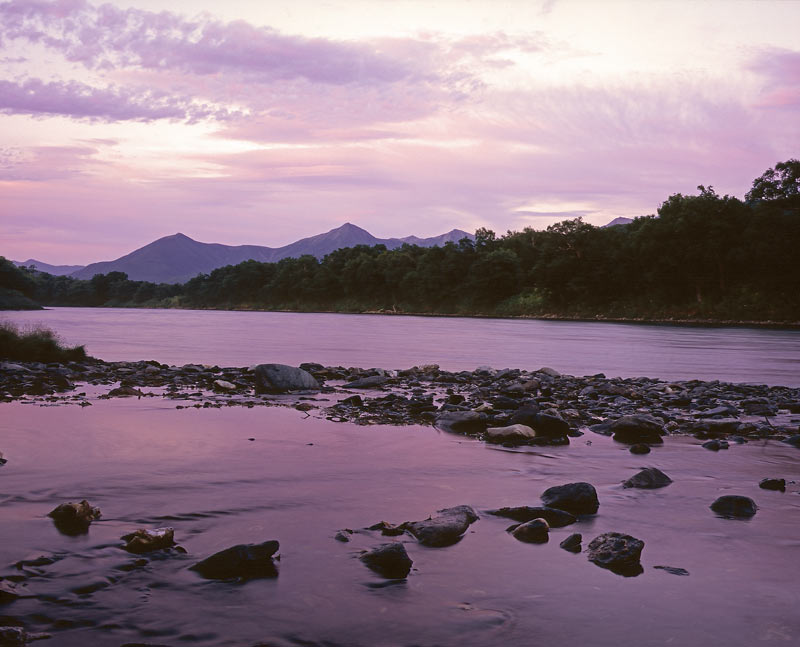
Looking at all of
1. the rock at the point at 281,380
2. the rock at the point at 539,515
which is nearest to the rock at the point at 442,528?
the rock at the point at 539,515

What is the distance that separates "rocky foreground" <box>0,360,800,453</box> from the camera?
14134 millimetres

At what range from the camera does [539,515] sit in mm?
8203

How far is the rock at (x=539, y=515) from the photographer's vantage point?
808 cm

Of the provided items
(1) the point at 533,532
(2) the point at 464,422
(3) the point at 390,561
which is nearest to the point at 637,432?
(2) the point at 464,422

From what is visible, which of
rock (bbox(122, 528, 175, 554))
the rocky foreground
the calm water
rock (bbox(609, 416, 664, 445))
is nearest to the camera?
the calm water

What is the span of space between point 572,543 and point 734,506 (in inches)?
108

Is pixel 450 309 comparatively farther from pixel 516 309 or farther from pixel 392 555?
pixel 392 555

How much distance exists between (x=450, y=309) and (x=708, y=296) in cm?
6880

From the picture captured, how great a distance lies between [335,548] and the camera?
7.05 metres

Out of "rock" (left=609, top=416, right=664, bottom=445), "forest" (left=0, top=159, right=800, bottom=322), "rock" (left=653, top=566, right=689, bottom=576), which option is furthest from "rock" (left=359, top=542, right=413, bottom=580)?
"forest" (left=0, top=159, right=800, bottom=322)

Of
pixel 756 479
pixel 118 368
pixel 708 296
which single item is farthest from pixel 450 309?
pixel 756 479

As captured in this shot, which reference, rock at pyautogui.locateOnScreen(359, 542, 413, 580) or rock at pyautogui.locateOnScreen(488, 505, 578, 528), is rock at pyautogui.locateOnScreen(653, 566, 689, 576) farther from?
rock at pyautogui.locateOnScreen(359, 542, 413, 580)

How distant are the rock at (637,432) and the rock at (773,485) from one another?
344 centimetres

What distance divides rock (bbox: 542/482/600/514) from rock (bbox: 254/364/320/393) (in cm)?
1317
